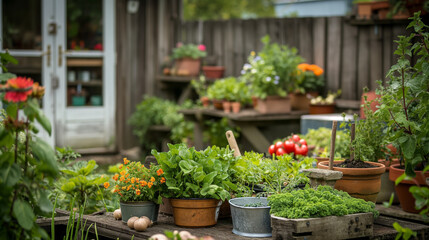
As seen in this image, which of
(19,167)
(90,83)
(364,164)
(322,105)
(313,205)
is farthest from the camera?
(90,83)

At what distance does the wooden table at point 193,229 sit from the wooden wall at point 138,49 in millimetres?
5057

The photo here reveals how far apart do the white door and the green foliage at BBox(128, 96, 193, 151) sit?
0.39 m

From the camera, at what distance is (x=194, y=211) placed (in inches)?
128

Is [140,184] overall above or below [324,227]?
above

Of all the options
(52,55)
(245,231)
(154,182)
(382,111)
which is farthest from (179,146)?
(52,55)

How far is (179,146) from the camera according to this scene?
3389 mm

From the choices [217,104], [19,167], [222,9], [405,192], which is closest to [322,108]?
[217,104]

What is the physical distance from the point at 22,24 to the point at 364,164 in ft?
18.5

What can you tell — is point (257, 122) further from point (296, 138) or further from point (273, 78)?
point (296, 138)

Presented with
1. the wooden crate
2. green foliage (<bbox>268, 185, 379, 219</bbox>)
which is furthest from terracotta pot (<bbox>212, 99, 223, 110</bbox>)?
the wooden crate

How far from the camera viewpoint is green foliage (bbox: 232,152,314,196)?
3.41 m

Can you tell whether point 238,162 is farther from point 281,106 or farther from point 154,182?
point 281,106

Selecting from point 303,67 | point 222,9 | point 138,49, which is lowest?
point 303,67

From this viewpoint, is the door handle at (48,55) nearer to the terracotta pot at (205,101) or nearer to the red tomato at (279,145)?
the terracotta pot at (205,101)
